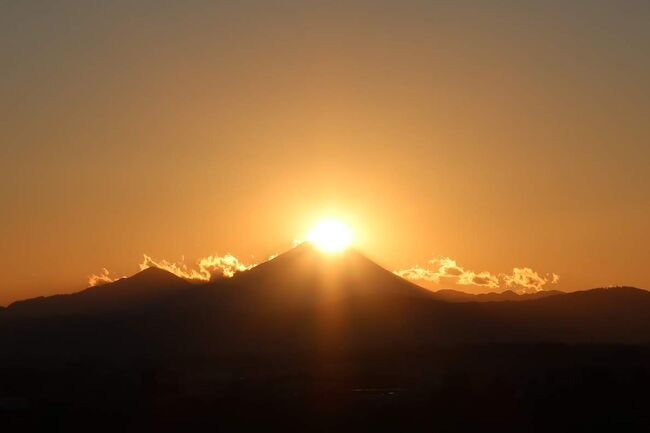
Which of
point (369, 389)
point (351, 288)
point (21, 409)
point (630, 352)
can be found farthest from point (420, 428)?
point (351, 288)

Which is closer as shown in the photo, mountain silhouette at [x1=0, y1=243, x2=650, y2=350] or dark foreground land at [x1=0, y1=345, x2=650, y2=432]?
dark foreground land at [x1=0, y1=345, x2=650, y2=432]

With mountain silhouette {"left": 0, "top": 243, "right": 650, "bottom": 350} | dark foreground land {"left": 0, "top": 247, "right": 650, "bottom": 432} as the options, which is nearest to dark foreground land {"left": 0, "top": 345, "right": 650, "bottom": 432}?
dark foreground land {"left": 0, "top": 247, "right": 650, "bottom": 432}

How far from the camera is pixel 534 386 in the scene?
67.2 m

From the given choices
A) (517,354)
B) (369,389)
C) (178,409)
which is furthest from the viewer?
(517,354)

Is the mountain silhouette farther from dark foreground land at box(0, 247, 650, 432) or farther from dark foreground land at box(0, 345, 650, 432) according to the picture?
dark foreground land at box(0, 345, 650, 432)

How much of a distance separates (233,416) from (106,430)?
777cm

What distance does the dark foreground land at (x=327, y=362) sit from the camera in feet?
200

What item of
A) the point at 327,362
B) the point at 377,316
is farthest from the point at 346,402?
the point at 377,316

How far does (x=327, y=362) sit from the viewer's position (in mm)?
105938

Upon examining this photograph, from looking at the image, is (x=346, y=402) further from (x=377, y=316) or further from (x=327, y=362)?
(x=377, y=316)

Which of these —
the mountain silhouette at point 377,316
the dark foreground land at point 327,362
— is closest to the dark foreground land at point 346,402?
the dark foreground land at point 327,362

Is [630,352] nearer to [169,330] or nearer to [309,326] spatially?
[309,326]

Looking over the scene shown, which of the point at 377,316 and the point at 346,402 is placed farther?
the point at 377,316

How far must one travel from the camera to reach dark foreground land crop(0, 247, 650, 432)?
6106cm
